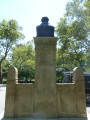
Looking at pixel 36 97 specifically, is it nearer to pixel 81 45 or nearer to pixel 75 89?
pixel 75 89

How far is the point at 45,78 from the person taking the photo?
6.25 meters

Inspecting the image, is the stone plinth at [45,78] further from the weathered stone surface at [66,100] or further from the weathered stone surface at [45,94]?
the weathered stone surface at [66,100]

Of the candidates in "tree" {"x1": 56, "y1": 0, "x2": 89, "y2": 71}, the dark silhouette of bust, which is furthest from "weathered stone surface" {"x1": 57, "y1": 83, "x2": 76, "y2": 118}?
"tree" {"x1": 56, "y1": 0, "x2": 89, "y2": 71}

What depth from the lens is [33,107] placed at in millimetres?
6188

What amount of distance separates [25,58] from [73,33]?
19.9 m

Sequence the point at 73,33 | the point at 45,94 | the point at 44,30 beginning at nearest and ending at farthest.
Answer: the point at 45,94 < the point at 44,30 < the point at 73,33

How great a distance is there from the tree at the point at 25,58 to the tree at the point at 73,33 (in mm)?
15192

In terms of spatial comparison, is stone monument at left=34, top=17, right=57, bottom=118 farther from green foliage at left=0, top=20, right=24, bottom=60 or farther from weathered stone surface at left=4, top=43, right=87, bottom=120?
green foliage at left=0, top=20, right=24, bottom=60

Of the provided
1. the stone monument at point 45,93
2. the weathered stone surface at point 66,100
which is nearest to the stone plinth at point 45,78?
the stone monument at point 45,93

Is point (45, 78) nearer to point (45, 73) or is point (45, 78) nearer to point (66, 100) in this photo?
point (45, 73)

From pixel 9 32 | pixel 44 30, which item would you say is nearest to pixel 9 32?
pixel 9 32

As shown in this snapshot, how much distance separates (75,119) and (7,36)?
3040 centimetres

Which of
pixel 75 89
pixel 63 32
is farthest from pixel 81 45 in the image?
pixel 75 89

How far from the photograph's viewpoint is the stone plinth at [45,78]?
20.2 feet
